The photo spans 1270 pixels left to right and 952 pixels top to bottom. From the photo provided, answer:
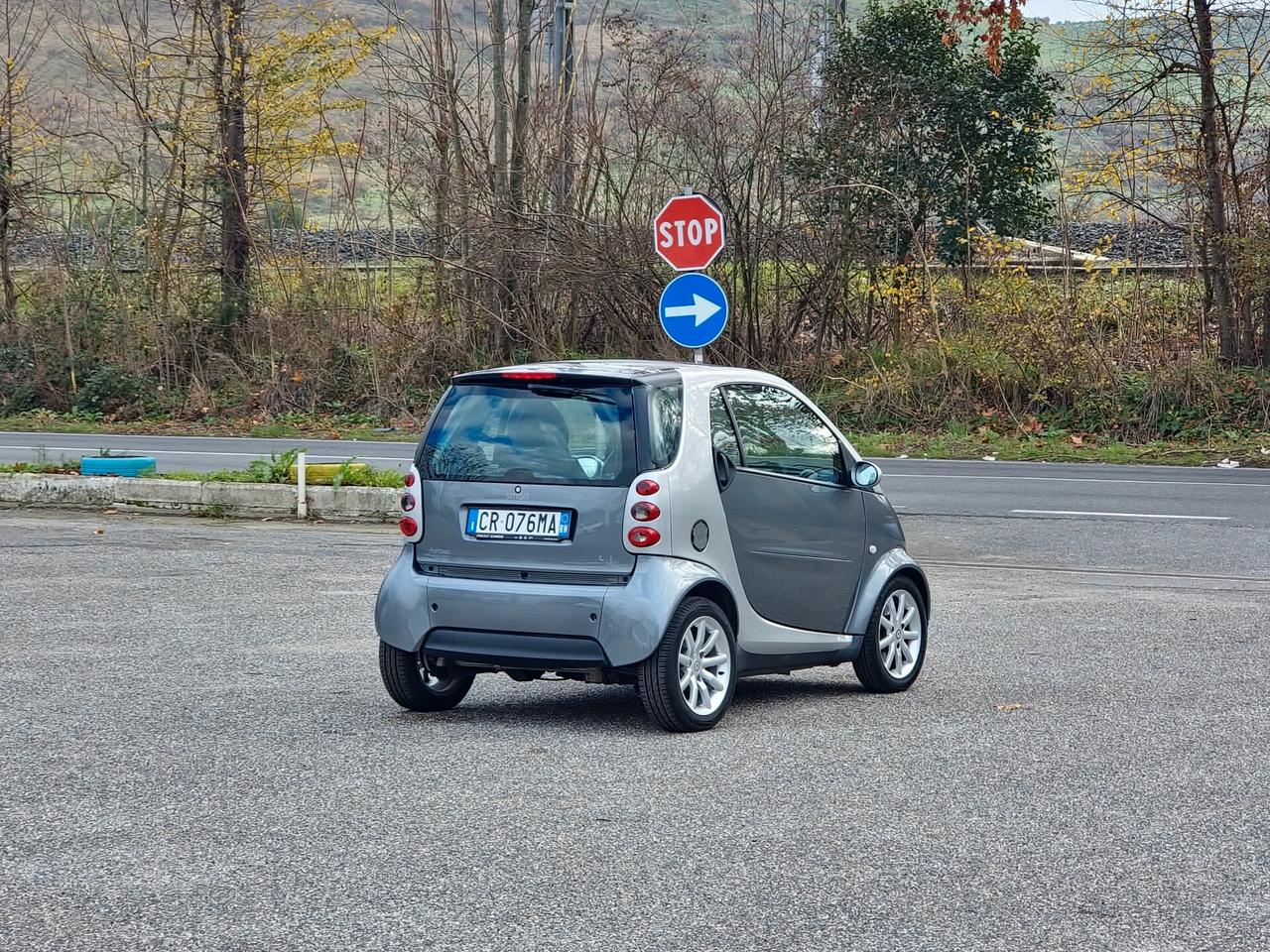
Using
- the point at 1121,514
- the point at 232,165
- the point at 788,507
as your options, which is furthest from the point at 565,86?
the point at 788,507

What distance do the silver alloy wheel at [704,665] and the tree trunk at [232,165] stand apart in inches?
924

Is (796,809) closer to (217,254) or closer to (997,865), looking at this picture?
(997,865)

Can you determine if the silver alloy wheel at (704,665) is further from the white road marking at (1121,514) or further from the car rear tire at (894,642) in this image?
the white road marking at (1121,514)

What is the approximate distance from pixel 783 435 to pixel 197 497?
9098 mm

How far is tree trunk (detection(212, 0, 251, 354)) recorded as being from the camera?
29359mm

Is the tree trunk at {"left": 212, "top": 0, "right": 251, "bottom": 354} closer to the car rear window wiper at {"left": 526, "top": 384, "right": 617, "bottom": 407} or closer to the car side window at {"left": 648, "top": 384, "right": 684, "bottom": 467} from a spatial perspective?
the car rear window wiper at {"left": 526, "top": 384, "right": 617, "bottom": 407}

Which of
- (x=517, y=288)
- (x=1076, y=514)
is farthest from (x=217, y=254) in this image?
(x=1076, y=514)

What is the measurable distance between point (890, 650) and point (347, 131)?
23572mm

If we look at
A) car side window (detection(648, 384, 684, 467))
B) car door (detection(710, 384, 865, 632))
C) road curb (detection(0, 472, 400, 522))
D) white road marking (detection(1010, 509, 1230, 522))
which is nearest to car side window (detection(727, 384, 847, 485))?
car door (detection(710, 384, 865, 632))

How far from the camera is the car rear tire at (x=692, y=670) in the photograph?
6910 mm

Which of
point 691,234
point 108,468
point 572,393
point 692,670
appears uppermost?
point 691,234

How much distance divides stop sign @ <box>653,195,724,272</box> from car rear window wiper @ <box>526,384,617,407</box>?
325 inches

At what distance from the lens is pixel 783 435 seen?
8.07m

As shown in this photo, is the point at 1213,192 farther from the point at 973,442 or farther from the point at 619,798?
the point at 619,798
